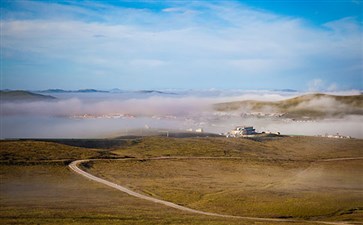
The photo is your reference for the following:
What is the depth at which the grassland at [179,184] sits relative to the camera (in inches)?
2341

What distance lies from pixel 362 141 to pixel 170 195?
5806 inches

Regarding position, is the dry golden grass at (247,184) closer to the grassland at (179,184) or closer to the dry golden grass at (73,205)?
the grassland at (179,184)

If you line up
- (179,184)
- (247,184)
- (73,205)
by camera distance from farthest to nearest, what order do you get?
1. (247,184)
2. (179,184)
3. (73,205)

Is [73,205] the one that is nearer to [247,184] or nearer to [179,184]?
[179,184]

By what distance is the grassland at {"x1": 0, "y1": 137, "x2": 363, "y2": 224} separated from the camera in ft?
195

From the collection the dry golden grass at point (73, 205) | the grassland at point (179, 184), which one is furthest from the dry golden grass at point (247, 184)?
the dry golden grass at point (73, 205)

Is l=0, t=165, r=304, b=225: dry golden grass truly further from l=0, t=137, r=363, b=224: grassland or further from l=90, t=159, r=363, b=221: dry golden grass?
l=90, t=159, r=363, b=221: dry golden grass

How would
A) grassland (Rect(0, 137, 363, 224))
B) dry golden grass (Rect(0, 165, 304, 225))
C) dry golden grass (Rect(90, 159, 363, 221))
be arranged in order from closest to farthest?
dry golden grass (Rect(0, 165, 304, 225)), grassland (Rect(0, 137, 363, 224)), dry golden grass (Rect(90, 159, 363, 221))

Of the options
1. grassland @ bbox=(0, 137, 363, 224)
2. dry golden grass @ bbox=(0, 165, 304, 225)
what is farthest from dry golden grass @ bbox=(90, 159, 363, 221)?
dry golden grass @ bbox=(0, 165, 304, 225)

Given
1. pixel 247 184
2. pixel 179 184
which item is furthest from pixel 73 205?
pixel 247 184

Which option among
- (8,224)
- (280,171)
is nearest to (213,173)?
(280,171)

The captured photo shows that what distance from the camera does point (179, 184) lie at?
9369 cm

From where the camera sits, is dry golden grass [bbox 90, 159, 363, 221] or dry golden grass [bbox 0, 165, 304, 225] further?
dry golden grass [bbox 90, 159, 363, 221]

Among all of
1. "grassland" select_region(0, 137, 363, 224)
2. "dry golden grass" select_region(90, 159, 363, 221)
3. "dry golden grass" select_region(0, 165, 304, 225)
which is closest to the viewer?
"dry golden grass" select_region(0, 165, 304, 225)
